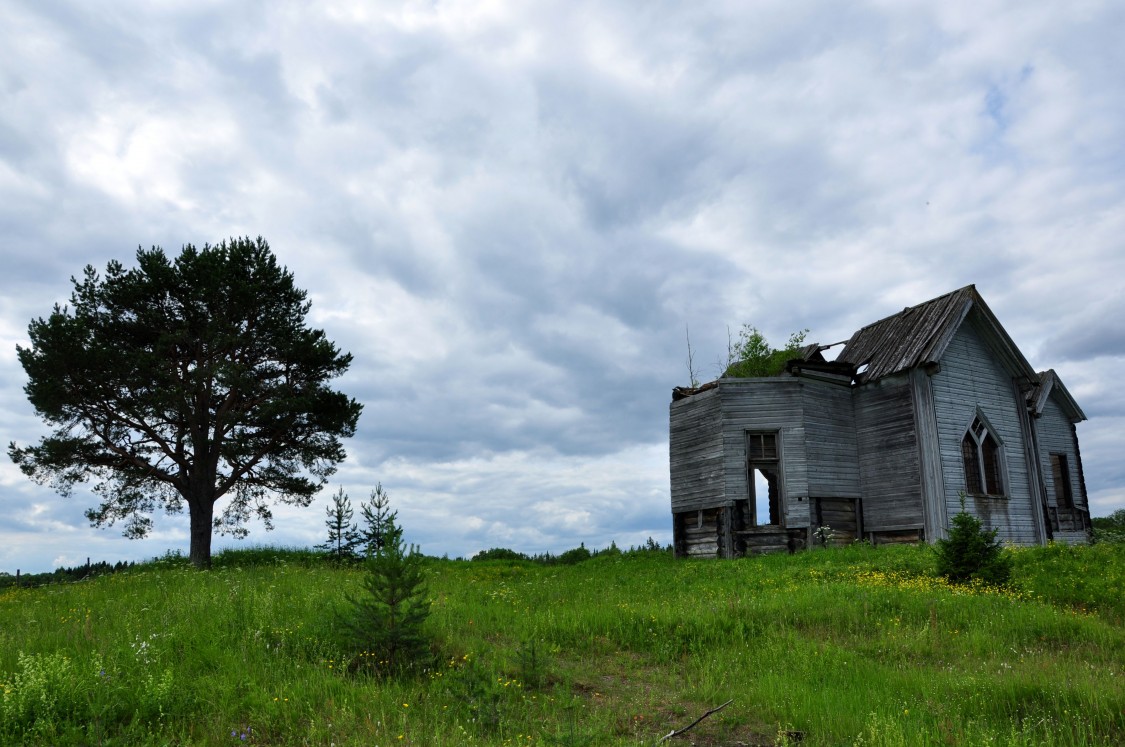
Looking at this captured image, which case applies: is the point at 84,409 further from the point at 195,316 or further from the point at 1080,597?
the point at 1080,597

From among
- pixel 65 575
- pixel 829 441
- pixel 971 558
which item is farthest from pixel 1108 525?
pixel 65 575

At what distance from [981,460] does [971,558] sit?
11885mm

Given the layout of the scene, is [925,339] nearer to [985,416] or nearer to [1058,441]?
[985,416]

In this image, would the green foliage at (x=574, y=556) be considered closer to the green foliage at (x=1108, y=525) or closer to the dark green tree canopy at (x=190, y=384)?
the dark green tree canopy at (x=190, y=384)

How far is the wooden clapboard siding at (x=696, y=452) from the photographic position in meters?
26.2

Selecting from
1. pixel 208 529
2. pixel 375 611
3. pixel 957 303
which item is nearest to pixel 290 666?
pixel 375 611

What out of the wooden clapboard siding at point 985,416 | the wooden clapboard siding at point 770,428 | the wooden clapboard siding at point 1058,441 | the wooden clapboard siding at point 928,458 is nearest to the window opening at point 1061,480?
the wooden clapboard siding at point 1058,441

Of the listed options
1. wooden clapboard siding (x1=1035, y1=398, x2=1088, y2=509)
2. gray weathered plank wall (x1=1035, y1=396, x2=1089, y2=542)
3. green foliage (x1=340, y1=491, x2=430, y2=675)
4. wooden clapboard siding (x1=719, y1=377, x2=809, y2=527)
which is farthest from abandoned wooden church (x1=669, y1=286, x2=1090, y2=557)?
green foliage (x1=340, y1=491, x2=430, y2=675)

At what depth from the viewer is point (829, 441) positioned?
87.0ft

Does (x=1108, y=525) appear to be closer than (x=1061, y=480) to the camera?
No

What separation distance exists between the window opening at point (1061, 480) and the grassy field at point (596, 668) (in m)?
19.7

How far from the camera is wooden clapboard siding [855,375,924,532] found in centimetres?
2528

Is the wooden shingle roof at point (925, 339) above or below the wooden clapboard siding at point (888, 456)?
above

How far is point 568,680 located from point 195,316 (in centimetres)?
2285
